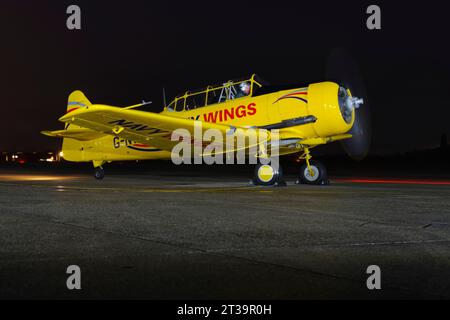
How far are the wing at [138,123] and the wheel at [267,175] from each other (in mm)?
805

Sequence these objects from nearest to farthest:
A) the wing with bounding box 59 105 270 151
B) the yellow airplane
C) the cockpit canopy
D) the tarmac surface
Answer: the tarmac surface → the wing with bounding box 59 105 270 151 → the yellow airplane → the cockpit canopy

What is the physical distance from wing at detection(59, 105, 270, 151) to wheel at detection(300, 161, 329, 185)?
2044 mm

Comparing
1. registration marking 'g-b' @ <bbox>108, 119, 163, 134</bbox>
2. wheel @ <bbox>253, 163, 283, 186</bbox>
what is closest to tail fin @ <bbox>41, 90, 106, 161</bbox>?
registration marking 'g-b' @ <bbox>108, 119, 163, 134</bbox>

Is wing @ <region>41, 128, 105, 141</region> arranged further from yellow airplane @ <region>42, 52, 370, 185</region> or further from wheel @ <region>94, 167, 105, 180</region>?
yellow airplane @ <region>42, 52, 370, 185</region>

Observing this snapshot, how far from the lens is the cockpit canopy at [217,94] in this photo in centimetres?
1433

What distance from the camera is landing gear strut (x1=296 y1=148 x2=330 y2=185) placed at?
47.9 ft

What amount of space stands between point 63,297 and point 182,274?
0.91 meters

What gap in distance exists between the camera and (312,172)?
14.8 meters

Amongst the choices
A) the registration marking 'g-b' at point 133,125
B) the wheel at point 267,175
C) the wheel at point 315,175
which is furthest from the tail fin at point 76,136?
the wheel at point 315,175

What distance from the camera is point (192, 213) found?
7.46 m

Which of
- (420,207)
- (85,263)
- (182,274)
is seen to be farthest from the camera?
(420,207)
